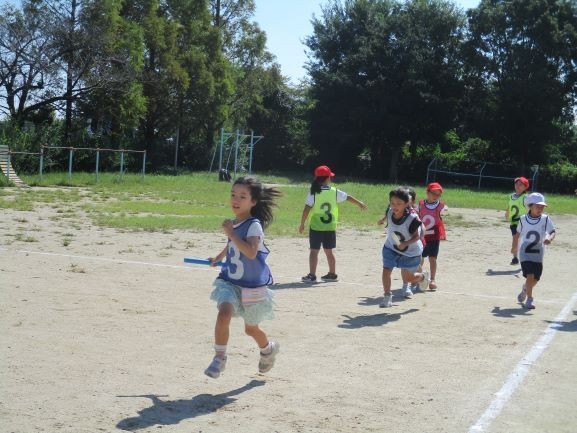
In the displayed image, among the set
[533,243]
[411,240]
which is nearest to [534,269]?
[533,243]

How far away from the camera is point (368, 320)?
8.64 m

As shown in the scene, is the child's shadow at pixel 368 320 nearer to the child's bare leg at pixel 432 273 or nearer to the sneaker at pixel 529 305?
the sneaker at pixel 529 305

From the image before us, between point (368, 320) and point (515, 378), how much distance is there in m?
2.55

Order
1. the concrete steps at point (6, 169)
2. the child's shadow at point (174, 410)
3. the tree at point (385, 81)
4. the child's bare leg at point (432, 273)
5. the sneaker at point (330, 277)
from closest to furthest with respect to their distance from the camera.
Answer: the child's shadow at point (174, 410), the child's bare leg at point (432, 273), the sneaker at point (330, 277), the concrete steps at point (6, 169), the tree at point (385, 81)

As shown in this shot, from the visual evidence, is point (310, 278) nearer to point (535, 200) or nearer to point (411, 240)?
point (411, 240)

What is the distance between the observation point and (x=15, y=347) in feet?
21.7

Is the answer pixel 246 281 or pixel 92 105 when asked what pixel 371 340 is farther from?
pixel 92 105

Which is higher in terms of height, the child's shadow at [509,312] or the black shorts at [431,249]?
the black shorts at [431,249]

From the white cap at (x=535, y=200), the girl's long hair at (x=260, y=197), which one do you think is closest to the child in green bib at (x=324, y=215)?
the white cap at (x=535, y=200)

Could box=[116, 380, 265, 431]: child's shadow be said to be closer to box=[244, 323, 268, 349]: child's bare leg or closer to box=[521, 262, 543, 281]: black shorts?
box=[244, 323, 268, 349]: child's bare leg

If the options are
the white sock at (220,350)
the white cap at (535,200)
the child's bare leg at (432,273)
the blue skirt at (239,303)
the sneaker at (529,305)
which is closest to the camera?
the white sock at (220,350)

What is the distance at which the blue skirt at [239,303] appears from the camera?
19.6 ft

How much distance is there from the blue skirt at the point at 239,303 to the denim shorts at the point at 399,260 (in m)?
3.94

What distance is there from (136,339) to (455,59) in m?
49.0
